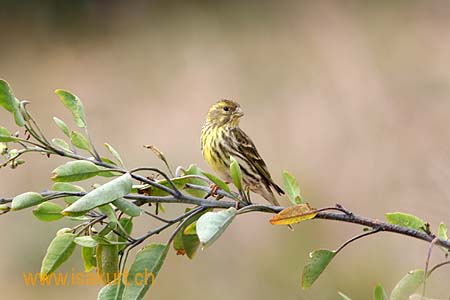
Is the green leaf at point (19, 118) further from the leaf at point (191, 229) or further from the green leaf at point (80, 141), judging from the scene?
the leaf at point (191, 229)

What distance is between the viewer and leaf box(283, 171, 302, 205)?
1.28 metres

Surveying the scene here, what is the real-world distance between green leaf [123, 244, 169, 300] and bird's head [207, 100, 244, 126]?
1.96 m

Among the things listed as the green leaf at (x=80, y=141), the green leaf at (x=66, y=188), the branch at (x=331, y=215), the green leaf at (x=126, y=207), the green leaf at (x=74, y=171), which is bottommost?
the branch at (x=331, y=215)

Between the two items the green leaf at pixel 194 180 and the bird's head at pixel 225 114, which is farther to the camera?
the bird's head at pixel 225 114

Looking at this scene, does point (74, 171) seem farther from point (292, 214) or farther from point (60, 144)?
point (292, 214)

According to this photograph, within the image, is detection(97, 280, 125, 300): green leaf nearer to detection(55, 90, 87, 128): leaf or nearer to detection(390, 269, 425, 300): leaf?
detection(55, 90, 87, 128): leaf

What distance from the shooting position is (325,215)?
1.11m

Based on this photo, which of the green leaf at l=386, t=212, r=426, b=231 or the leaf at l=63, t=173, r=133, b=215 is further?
the green leaf at l=386, t=212, r=426, b=231

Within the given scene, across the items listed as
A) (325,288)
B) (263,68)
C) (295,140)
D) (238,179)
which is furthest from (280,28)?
(238,179)

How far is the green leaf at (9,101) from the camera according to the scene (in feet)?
3.69

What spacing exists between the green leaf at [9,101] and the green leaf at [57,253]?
170 mm

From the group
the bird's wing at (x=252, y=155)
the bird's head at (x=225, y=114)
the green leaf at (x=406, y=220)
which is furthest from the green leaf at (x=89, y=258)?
the bird's head at (x=225, y=114)

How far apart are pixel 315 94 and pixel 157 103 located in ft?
4.51

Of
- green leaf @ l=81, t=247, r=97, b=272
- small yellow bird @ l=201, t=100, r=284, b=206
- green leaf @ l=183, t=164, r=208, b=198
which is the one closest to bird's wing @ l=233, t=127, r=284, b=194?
small yellow bird @ l=201, t=100, r=284, b=206
